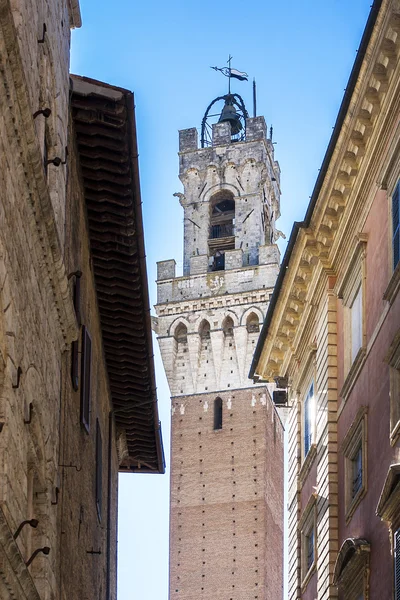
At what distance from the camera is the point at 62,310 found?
1427cm

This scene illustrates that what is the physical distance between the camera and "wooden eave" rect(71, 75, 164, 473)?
56.4ft

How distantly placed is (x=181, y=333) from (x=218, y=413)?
17.5 ft

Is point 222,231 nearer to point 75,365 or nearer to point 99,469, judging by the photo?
point 99,469

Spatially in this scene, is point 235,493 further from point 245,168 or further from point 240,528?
point 245,168

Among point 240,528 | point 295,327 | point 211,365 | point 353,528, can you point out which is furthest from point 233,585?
point 353,528

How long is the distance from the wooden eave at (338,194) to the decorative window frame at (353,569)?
446cm

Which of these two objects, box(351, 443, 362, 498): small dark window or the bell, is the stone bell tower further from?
box(351, 443, 362, 498): small dark window

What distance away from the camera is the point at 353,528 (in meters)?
17.7

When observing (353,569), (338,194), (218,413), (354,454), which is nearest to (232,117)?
(218,413)

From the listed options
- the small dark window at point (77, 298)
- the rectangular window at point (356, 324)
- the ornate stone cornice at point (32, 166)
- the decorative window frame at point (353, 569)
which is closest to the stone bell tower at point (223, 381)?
the rectangular window at point (356, 324)

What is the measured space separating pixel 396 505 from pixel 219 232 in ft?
201

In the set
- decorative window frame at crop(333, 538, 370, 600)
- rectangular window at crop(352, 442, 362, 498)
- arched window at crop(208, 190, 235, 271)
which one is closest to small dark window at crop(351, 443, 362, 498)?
rectangular window at crop(352, 442, 362, 498)

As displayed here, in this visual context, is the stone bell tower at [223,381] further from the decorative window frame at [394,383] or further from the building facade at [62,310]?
the decorative window frame at [394,383]

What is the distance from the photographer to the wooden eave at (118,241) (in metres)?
17.2
